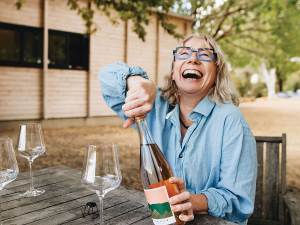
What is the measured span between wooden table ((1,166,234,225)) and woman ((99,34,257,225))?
0.28 metres

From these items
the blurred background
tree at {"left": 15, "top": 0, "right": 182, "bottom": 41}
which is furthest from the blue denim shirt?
the blurred background

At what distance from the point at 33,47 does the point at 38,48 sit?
0.16 meters

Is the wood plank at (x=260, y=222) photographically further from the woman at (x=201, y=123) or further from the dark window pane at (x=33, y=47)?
the dark window pane at (x=33, y=47)

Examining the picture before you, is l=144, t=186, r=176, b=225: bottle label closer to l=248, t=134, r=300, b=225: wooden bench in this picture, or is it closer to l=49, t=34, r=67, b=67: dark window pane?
l=248, t=134, r=300, b=225: wooden bench

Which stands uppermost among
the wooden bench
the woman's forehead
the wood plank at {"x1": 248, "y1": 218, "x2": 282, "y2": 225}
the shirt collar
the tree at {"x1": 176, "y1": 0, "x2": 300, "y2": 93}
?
the tree at {"x1": 176, "y1": 0, "x2": 300, "y2": 93}

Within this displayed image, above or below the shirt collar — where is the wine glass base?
below

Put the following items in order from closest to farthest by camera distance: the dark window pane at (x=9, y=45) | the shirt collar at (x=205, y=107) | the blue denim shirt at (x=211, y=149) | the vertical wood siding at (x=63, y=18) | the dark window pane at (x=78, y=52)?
1. the blue denim shirt at (x=211, y=149)
2. the shirt collar at (x=205, y=107)
3. the dark window pane at (x=9, y=45)
4. the vertical wood siding at (x=63, y=18)
5. the dark window pane at (x=78, y=52)

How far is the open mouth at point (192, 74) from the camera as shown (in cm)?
182

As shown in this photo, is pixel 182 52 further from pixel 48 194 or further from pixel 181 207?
pixel 48 194

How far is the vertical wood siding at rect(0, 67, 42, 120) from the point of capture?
344 inches

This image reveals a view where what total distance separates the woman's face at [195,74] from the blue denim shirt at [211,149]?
0.34ft

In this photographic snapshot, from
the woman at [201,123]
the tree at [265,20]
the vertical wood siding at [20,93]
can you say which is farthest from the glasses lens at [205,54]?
the tree at [265,20]

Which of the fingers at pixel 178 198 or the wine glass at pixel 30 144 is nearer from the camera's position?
the fingers at pixel 178 198

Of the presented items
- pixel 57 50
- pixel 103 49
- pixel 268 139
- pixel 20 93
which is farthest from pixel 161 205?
pixel 103 49
